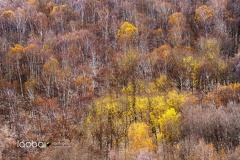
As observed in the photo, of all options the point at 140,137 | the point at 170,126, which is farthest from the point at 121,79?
the point at 140,137

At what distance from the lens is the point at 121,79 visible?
7506 centimetres

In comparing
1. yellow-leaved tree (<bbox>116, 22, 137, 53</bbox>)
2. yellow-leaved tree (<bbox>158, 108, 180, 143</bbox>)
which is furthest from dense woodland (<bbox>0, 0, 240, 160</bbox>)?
yellow-leaved tree (<bbox>116, 22, 137, 53</bbox>)

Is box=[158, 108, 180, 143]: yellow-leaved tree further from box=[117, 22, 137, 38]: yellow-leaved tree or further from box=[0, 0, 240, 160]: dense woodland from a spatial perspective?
box=[117, 22, 137, 38]: yellow-leaved tree

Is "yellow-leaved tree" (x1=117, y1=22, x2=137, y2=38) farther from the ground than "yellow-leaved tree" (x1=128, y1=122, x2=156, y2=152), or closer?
farther from the ground

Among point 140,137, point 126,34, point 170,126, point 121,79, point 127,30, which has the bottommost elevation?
point 140,137

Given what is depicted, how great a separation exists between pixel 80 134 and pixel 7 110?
16857 mm

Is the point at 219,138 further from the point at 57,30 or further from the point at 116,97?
the point at 57,30

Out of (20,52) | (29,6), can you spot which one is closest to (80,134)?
(20,52)

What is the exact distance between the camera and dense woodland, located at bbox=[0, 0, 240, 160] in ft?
168

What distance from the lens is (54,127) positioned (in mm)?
60531

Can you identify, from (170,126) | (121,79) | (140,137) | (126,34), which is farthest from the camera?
(126,34)

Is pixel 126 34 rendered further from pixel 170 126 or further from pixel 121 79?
pixel 170 126

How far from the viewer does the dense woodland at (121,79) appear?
168 ft

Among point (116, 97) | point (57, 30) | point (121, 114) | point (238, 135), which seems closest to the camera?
point (238, 135)
